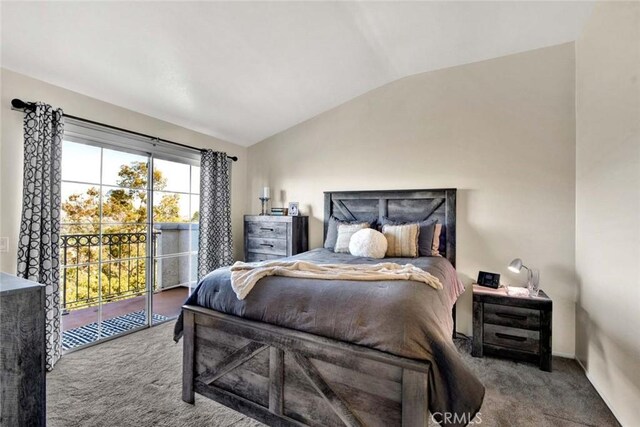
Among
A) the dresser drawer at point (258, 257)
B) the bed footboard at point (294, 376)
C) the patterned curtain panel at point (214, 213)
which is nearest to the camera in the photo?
the bed footboard at point (294, 376)

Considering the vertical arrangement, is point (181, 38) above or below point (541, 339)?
above

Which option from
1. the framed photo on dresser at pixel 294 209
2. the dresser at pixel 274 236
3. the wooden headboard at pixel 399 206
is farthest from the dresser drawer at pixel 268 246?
the wooden headboard at pixel 399 206

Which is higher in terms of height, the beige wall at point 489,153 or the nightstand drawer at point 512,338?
the beige wall at point 489,153

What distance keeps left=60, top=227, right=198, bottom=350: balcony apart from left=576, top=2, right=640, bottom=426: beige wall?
4037 mm

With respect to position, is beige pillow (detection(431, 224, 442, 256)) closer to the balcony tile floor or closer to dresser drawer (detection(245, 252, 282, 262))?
dresser drawer (detection(245, 252, 282, 262))

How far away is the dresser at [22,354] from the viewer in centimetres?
120

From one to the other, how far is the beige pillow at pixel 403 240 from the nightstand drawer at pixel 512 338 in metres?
0.91

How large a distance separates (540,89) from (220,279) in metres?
3.38

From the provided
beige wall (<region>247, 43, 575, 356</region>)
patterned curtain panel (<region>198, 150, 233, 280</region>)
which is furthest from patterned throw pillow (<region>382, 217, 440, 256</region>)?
patterned curtain panel (<region>198, 150, 233, 280</region>)

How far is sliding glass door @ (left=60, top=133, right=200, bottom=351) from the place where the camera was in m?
2.74

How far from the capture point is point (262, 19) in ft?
7.35

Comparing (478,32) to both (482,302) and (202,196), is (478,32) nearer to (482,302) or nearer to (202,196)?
(482,302)

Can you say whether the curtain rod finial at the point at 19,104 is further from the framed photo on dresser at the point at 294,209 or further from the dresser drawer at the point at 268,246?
the framed photo on dresser at the point at 294,209

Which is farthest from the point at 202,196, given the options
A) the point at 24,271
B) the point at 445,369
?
the point at 445,369
